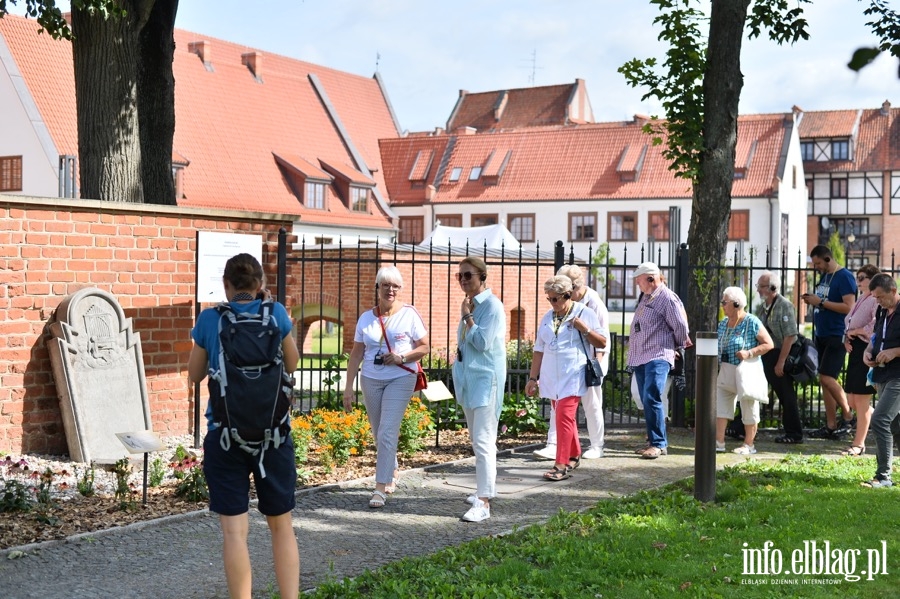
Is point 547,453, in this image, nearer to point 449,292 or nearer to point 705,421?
point 705,421

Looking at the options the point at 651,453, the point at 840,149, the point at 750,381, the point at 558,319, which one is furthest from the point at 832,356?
the point at 840,149

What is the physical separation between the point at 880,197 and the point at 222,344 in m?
64.4

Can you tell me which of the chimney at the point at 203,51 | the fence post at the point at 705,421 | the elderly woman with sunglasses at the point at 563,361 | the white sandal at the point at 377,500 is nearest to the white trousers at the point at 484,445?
the white sandal at the point at 377,500

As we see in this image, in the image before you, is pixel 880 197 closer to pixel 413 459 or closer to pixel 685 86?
pixel 685 86

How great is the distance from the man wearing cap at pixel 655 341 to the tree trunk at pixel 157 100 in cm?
520

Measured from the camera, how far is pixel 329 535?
22.4 ft

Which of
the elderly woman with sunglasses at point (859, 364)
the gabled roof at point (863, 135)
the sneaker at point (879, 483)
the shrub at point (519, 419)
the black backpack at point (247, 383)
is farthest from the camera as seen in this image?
the gabled roof at point (863, 135)

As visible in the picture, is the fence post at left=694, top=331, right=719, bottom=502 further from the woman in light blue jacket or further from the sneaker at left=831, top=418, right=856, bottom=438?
the sneaker at left=831, top=418, right=856, bottom=438

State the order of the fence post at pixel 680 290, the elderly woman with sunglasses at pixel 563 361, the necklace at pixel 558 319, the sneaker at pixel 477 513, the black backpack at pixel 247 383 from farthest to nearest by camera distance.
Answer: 1. the fence post at pixel 680 290
2. the necklace at pixel 558 319
3. the elderly woman with sunglasses at pixel 563 361
4. the sneaker at pixel 477 513
5. the black backpack at pixel 247 383

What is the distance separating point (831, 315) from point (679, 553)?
5.98 m

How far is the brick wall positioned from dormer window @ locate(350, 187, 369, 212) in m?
35.0

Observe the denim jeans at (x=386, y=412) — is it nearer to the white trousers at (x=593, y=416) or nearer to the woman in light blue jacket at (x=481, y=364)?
the woman in light blue jacket at (x=481, y=364)

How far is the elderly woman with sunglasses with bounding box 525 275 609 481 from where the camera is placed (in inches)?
344

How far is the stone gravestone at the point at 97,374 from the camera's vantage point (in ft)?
29.8
